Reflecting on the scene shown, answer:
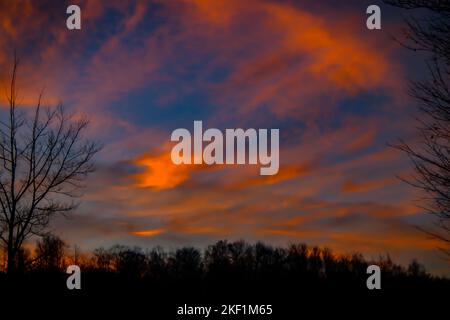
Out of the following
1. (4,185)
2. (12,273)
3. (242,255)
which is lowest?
(242,255)

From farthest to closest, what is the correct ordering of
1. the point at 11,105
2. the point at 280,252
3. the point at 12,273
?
the point at 280,252
the point at 11,105
the point at 12,273

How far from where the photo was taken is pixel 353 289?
17.3 m

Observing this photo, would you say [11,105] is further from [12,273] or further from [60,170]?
[12,273]

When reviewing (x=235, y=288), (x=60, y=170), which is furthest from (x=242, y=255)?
(x=60, y=170)

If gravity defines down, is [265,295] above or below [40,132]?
below

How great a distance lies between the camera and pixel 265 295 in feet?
55.7

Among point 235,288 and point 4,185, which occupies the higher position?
point 4,185

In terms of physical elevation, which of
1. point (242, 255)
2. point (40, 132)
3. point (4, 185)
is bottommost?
point (242, 255)
